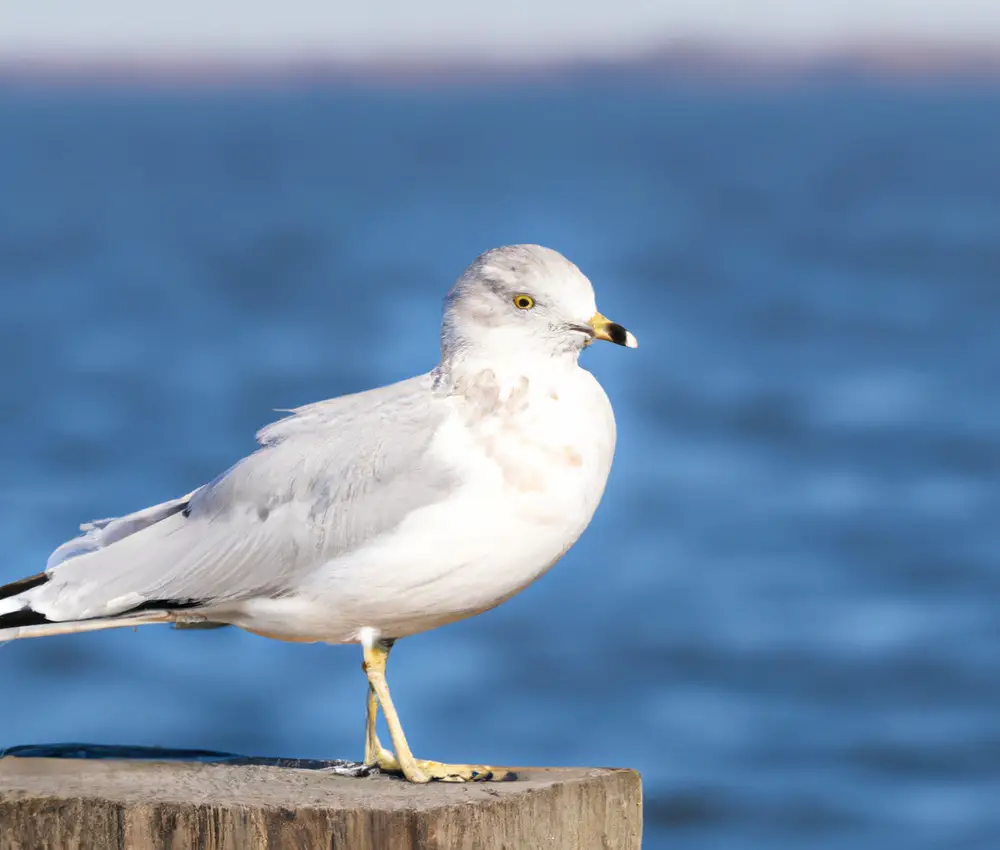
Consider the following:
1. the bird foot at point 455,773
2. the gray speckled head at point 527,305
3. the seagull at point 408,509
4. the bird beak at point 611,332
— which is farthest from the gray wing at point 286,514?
the bird foot at point 455,773

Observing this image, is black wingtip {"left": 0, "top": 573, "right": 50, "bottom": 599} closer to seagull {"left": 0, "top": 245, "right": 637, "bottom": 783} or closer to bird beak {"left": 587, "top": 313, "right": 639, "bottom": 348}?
seagull {"left": 0, "top": 245, "right": 637, "bottom": 783}

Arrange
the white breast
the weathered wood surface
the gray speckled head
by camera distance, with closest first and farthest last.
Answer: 1. the weathered wood surface
2. the white breast
3. the gray speckled head

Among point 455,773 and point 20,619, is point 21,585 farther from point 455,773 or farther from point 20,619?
point 455,773

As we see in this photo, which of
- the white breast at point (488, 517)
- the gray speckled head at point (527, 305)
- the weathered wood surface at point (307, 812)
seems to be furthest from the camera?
the gray speckled head at point (527, 305)

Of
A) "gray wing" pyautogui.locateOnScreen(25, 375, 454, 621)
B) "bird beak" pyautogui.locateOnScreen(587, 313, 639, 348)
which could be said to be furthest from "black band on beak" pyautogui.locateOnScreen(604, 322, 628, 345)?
"gray wing" pyautogui.locateOnScreen(25, 375, 454, 621)

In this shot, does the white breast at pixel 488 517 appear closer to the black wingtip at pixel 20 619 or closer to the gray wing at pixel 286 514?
the gray wing at pixel 286 514

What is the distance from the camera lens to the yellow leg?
4.11 metres

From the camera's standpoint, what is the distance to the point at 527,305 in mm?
4191

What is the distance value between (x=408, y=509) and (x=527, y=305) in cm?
63

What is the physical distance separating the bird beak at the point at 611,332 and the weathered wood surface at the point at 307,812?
1.12 m

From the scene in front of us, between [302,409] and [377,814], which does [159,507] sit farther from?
[377,814]

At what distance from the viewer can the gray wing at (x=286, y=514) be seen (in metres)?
4.20

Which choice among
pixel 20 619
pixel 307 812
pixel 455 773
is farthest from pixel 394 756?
pixel 20 619

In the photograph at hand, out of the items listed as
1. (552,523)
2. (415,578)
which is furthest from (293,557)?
(552,523)
